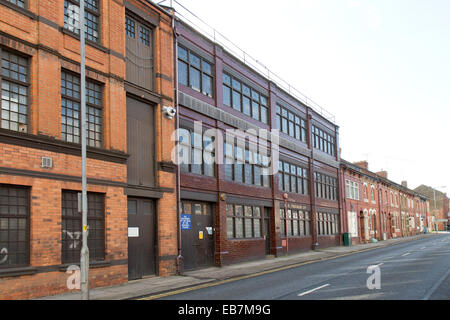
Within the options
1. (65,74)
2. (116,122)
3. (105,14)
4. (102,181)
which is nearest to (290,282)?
(102,181)

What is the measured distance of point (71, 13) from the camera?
15.7 meters

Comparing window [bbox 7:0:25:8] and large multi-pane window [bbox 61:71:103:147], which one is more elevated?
window [bbox 7:0:25:8]

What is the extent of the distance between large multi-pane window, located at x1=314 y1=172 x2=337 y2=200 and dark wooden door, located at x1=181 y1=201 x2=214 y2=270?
1729 cm

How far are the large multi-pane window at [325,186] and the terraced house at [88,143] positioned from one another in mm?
21040

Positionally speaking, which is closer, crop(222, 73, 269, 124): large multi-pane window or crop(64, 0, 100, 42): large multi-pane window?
crop(64, 0, 100, 42): large multi-pane window

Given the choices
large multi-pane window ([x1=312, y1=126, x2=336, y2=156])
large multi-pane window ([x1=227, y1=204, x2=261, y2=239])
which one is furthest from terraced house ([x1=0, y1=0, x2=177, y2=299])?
large multi-pane window ([x1=312, y1=126, x2=336, y2=156])

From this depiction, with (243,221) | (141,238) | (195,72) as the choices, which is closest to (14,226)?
(141,238)

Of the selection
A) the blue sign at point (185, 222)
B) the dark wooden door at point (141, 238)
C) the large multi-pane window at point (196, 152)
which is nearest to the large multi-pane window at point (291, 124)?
the large multi-pane window at point (196, 152)

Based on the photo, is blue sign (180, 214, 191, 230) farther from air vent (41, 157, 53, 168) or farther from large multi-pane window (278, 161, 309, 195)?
large multi-pane window (278, 161, 309, 195)

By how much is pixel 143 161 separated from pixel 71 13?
619 cm

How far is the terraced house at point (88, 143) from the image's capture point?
43.2 ft

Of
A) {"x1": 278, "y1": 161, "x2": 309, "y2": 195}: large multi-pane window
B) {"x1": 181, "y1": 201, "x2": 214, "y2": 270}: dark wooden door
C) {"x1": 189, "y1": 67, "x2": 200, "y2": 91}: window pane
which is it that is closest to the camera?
{"x1": 181, "y1": 201, "x2": 214, "y2": 270}: dark wooden door

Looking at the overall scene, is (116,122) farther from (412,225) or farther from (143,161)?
(412,225)

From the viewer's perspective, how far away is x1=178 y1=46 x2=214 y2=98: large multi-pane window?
21.9 metres
